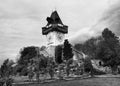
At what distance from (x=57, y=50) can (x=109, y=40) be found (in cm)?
2502

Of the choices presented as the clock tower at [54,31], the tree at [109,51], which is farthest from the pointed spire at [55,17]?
the tree at [109,51]

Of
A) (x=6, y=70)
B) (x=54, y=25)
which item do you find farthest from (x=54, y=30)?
(x=6, y=70)

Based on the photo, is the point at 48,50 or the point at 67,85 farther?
the point at 48,50

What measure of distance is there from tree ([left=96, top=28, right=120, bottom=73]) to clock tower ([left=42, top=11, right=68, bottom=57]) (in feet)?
111

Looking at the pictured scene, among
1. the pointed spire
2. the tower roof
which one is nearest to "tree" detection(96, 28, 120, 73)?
the tower roof

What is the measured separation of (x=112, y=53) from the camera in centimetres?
5916

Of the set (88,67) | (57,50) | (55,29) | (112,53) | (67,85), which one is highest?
(55,29)

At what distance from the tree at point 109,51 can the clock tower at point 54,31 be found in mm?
33795

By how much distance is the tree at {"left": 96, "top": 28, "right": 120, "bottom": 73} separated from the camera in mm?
57969

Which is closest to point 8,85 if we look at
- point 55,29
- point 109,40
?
point 109,40

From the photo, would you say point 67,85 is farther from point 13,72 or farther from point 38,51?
point 38,51

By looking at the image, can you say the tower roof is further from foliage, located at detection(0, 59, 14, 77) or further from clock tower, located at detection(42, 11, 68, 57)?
foliage, located at detection(0, 59, 14, 77)

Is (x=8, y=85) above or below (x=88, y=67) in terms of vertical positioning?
below

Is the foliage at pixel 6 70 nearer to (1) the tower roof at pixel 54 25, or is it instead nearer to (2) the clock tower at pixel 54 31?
(2) the clock tower at pixel 54 31
